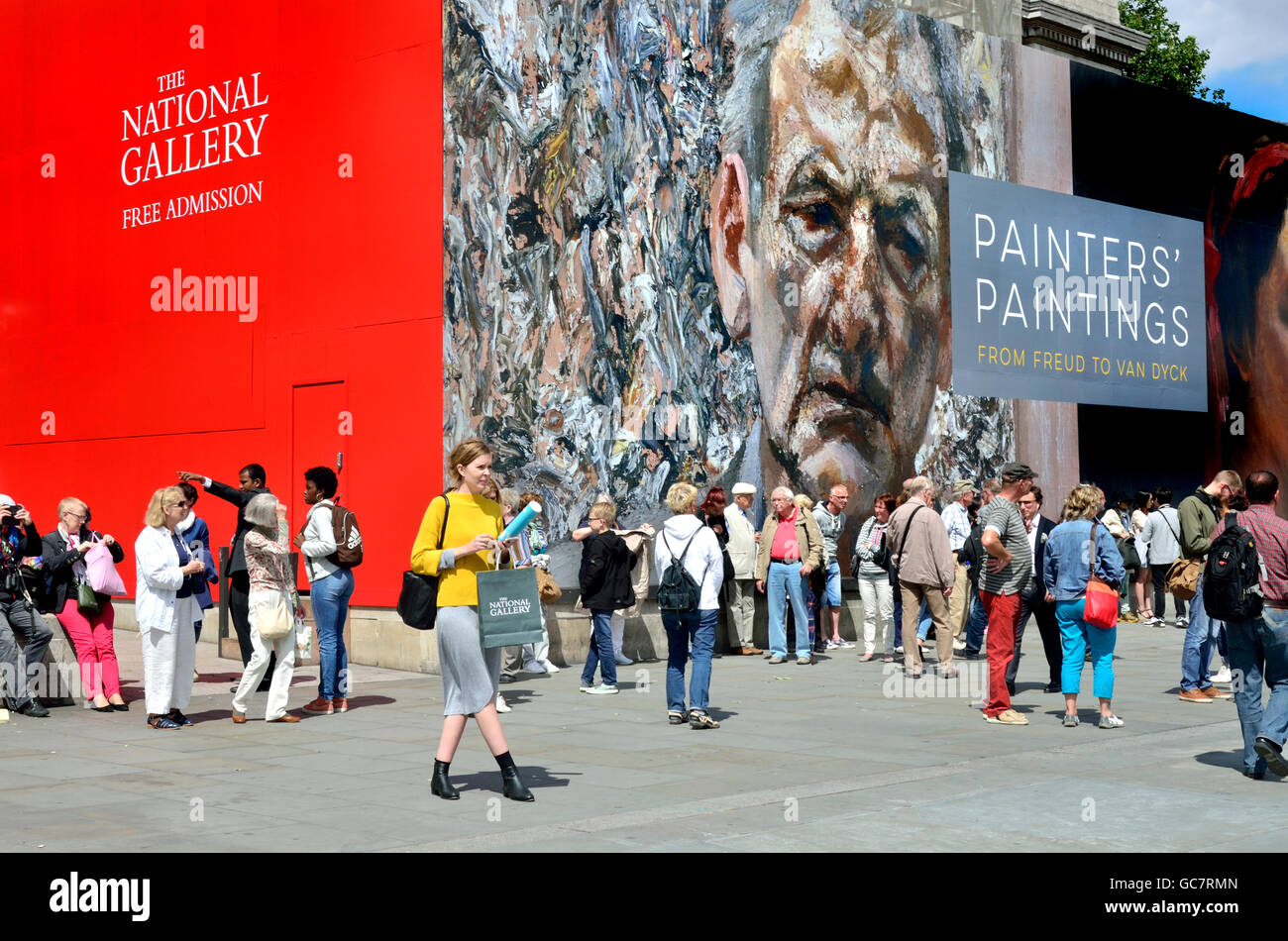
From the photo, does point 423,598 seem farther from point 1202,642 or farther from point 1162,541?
point 1162,541

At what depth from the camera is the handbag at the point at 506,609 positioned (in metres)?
7.96

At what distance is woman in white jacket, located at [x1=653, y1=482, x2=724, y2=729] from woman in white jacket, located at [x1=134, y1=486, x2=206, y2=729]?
11.8 ft

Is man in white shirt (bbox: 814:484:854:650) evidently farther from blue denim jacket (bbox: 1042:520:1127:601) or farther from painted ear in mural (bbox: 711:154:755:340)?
blue denim jacket (bbox: 1042:520:1127:601)

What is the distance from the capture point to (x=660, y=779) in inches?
344

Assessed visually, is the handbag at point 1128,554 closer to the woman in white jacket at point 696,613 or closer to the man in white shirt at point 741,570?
the man in white shirt at point 741,570

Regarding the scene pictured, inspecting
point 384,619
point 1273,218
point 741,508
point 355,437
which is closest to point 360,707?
point 384,619

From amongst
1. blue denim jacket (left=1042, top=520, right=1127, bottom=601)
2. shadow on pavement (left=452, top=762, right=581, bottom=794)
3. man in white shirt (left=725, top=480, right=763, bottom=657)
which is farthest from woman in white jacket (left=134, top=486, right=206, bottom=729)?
man in white shirt (left=725, top=480, right=763, bottom=657)

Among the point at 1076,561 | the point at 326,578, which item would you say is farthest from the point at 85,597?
the point at 1076,561

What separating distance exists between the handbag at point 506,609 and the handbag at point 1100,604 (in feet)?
14.6

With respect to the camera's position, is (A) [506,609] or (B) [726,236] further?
(B) [726,236]

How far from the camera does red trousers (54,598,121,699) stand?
12.0 m

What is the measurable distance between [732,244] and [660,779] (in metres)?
10.7
